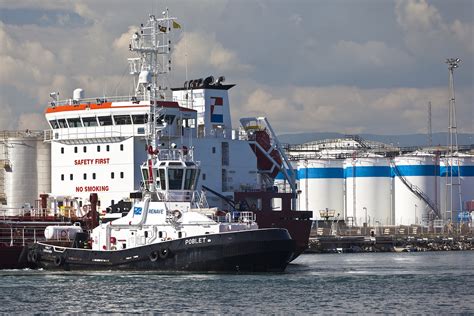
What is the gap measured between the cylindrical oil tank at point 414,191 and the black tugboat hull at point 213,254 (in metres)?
Answer: 57.5

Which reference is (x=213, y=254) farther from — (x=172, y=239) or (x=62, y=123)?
(x=62, y=123)

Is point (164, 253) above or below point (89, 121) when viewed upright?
below

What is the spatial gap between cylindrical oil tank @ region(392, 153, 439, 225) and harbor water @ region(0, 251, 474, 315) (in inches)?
2062

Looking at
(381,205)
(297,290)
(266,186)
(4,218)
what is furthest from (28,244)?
(381,205)

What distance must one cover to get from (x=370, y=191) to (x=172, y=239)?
6022 centimetres

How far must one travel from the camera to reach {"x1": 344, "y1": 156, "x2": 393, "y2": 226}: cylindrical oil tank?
109 meters

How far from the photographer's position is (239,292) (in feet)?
145

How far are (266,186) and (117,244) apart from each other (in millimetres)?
22055

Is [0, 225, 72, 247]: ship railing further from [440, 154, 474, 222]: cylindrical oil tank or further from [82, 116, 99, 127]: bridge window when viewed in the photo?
[440, 154, 474, 222]: cylindrical oil tank

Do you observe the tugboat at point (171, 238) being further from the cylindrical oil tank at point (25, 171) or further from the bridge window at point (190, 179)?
the cylindrical oil tank at point (25, 171)

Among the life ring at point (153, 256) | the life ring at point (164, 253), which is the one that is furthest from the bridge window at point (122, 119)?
the life ring at point (164, 253)

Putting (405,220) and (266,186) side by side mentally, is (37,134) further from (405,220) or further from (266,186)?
(405,220)

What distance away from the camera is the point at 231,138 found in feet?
234

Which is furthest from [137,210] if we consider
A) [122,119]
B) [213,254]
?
[122,119]
